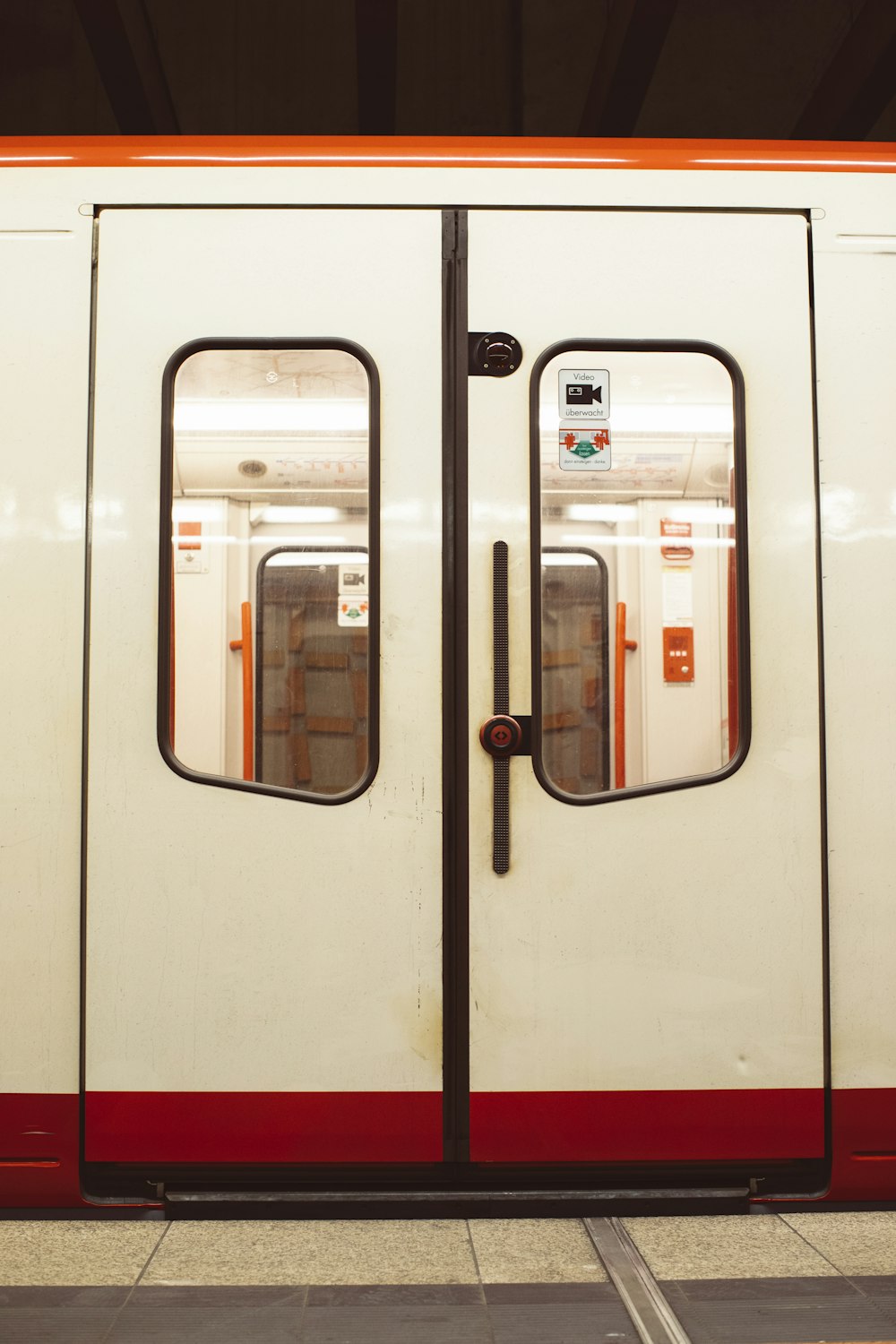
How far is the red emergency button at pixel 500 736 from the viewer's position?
2.15 m

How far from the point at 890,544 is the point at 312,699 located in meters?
1.45

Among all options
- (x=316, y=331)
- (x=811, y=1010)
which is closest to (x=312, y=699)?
(x=316, y=331)

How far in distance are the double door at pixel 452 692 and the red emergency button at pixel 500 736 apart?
0.09 feet

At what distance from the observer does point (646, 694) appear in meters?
2.23

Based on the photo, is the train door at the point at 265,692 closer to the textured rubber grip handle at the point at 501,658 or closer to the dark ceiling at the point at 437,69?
the textured rubber grip handle at the point at 501,658

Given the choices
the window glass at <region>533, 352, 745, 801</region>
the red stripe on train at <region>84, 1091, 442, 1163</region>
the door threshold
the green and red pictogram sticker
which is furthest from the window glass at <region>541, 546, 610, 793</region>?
Answer: the door threshold

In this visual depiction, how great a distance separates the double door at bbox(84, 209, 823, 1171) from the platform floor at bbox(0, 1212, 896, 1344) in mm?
165

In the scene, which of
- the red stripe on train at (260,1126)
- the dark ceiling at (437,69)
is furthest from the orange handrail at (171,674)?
the dark ceiling at (437,69)

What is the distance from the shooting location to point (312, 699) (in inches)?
86.5

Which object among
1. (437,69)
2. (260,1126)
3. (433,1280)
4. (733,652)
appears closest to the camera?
(433,1280)

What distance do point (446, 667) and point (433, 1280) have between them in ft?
4.27

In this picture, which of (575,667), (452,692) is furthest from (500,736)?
(575,667)

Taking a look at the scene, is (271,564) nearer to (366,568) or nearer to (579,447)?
(366,568)

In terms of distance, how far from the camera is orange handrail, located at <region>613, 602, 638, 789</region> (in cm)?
222
